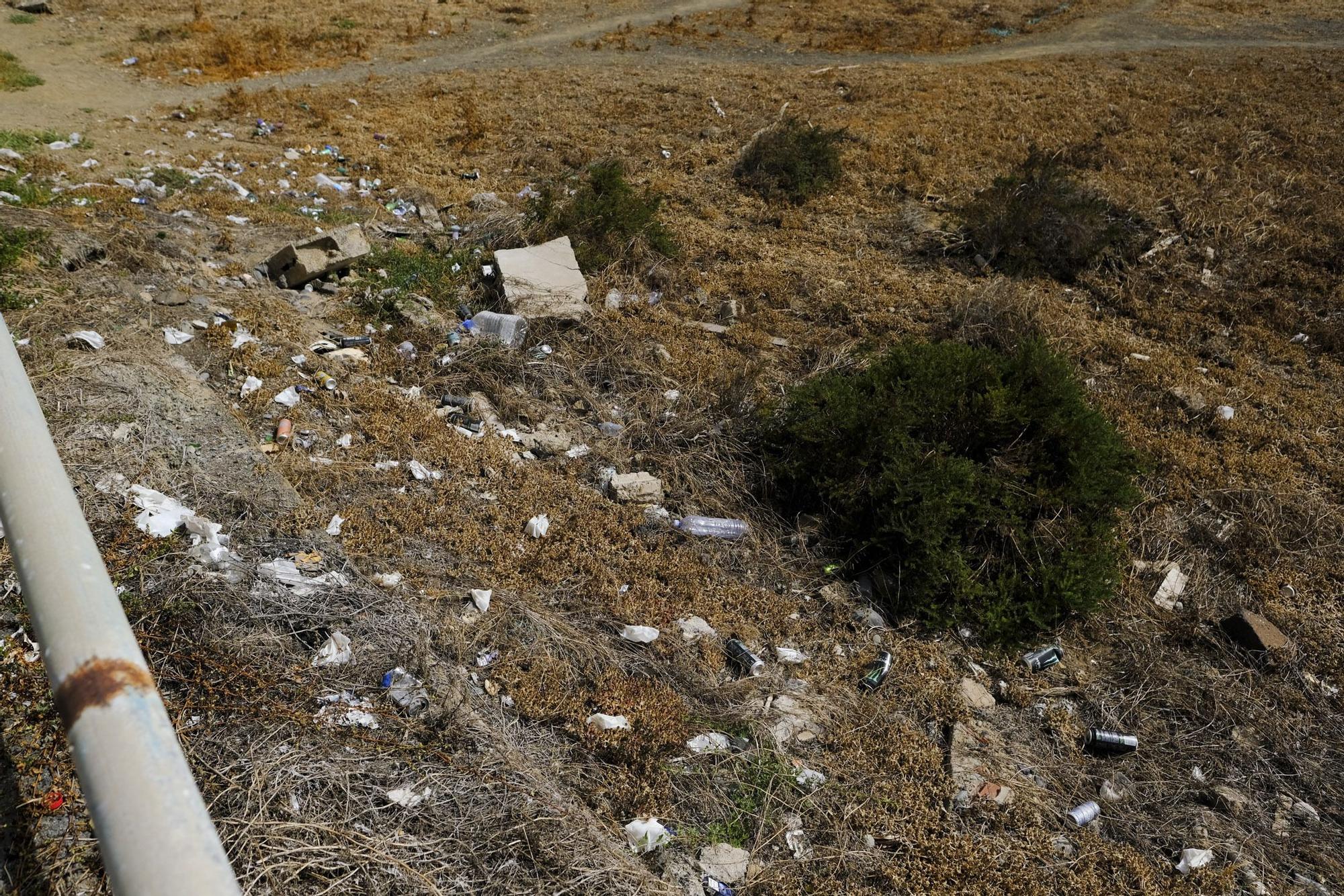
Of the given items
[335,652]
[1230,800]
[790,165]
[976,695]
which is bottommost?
[1230,800]

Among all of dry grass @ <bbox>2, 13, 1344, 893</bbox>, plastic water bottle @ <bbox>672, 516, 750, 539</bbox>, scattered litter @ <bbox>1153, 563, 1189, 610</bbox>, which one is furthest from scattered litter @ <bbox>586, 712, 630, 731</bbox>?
scattered litter @ <bbox>1153, 563, 1189, 610</bbox>

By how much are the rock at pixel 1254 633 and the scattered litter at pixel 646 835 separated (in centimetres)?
304

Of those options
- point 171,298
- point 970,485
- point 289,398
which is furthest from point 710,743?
point 171,298

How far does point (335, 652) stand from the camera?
2773 millimetres

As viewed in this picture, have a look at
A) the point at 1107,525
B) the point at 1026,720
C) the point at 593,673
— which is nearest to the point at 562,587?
the point at 593,673

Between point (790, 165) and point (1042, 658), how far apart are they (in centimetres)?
623

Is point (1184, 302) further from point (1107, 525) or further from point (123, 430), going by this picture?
point (123, 430)

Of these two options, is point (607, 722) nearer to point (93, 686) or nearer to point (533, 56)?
point (93, 686)

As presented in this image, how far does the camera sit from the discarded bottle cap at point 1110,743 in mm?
3350

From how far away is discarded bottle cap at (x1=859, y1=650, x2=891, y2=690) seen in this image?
3479 millimetres

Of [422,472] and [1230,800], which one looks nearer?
[1230,800]

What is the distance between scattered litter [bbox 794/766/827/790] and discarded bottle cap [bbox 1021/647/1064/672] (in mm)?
1365

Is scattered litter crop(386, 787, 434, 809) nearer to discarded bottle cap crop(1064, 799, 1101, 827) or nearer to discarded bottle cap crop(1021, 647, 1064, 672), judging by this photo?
discarded bottle cap crop(1064, 799, 1101, 827)

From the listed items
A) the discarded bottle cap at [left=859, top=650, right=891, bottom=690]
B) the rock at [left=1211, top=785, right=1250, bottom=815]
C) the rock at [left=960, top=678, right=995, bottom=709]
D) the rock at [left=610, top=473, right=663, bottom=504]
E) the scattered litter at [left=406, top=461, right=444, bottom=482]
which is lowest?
the rock at [left=1211, top=785, right=1250, bottom=815]
